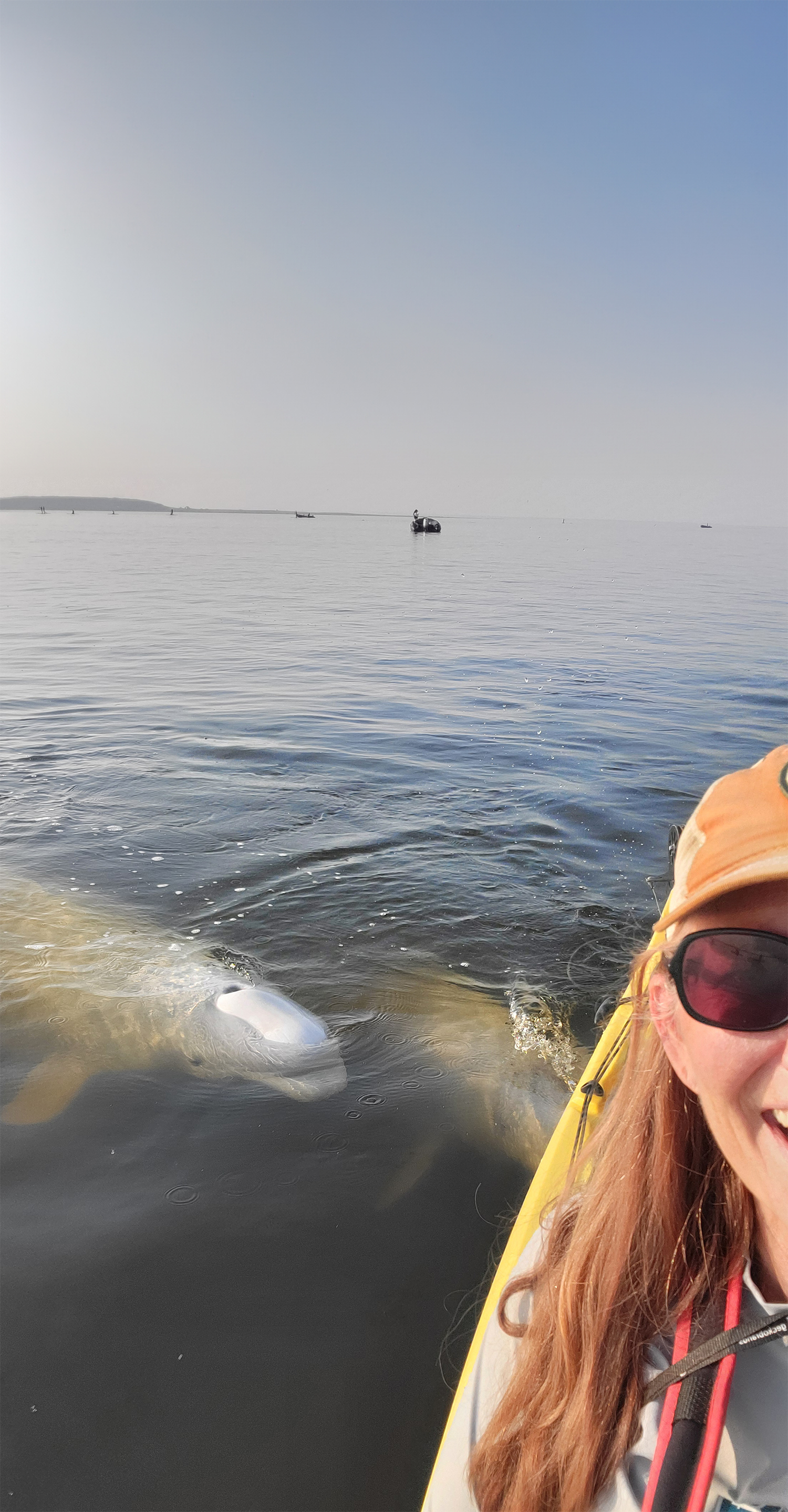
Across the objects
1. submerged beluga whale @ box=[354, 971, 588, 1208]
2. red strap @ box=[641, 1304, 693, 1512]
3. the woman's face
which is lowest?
submerged beluga whale @ box=[354, 971, 588, 1208]

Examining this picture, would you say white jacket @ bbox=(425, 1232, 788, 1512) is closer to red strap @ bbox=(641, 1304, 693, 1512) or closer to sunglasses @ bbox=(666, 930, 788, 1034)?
red strap @ bbox=(641, 1304, 693, 1512)

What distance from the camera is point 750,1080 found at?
1.39m

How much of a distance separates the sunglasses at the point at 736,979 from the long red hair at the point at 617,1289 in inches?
9.9

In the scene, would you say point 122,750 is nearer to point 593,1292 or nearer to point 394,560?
point 593,1292

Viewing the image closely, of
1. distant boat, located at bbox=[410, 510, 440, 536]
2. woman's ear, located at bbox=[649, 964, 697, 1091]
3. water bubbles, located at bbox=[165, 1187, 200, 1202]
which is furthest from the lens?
distant boat, located at bbox=[410, 510, 440, 536]

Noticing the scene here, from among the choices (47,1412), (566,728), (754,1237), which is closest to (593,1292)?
(754,1237)

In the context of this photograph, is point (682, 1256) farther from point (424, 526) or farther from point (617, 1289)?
point (424, 526)

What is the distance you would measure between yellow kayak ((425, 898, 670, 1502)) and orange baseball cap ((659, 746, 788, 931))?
1466mm

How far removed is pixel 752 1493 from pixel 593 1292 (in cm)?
36

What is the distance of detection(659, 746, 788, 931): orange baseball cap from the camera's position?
1.31 meters

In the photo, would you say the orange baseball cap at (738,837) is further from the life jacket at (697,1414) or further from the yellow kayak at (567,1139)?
the yellow kayak at (567,1139)

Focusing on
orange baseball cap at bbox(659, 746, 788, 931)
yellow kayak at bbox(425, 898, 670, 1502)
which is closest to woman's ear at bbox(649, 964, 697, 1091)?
orange baseball cap at bbox(659, 746, 788, 931)

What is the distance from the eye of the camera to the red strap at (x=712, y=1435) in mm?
1338

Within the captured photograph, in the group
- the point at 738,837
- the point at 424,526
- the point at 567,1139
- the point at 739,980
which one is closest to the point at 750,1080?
the point at 739,980
